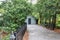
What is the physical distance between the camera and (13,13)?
870 inches

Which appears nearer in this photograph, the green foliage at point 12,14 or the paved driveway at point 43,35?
the paved driveway at point 43,35

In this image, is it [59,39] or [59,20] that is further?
[59,20]

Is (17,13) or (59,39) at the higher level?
(17,13)

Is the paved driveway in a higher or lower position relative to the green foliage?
lower

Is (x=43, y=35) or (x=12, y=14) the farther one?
(x=43, y=35)

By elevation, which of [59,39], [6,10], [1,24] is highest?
[6,10]

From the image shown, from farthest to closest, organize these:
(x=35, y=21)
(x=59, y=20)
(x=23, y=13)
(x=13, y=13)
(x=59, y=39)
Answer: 1. (x=35, y=21)
2. (x=59, y=20)
3. (x=23, y=13)
4. (x=13, y=13)
5. (x=59, y=39)

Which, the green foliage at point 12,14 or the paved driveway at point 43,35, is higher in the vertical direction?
the green foliage at point 12,14

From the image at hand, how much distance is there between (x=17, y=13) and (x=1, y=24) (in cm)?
252

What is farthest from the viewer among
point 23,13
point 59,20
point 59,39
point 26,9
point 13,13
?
point 59,20

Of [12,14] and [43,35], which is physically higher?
[12,14]

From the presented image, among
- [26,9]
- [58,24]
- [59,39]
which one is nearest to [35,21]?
[58,24]

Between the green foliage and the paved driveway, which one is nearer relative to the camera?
the paved driveway

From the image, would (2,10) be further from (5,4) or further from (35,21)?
(35,21)
